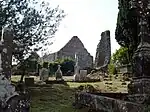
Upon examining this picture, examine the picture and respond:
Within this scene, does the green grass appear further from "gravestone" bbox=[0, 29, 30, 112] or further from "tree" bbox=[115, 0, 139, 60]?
"gravestone" bbox=[0, 29, 30, 112]

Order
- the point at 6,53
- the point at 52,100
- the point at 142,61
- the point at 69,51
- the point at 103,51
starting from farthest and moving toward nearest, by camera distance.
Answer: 1. the point at 69,51
2. the point at 103,51
3. the point at 52,100
4. the point at 142,61
5. the point at 6,53

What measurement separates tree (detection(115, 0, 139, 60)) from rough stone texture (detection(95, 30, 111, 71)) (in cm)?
1390

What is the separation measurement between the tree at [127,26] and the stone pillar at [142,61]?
10.1 feet

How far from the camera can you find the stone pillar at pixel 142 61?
9508 millimetres

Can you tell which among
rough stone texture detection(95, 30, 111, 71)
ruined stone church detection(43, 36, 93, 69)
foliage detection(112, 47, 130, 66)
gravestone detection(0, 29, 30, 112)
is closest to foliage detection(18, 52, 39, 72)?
gravestone detection(0, 29, 30, 112)

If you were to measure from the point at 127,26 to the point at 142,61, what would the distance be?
17.6 feet

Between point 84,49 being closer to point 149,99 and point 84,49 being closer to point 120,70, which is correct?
point 120,70

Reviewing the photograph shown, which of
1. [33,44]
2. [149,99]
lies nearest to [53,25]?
[33,44]

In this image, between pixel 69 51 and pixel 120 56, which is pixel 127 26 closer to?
pixel 120 56

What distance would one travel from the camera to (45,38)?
1573 cm

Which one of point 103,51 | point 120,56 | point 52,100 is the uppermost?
point 103,51

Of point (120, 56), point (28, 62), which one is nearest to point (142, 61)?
point (28, 62)

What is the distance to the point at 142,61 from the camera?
991cm

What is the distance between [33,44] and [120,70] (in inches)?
416
